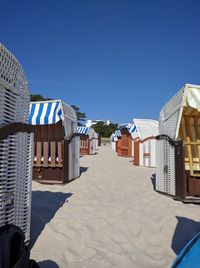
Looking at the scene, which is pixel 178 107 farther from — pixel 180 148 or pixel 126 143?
pixel 126 143

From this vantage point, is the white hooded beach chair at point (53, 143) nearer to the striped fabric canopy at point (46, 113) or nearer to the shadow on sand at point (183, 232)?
the striped fabric canopy at point (46, 113)

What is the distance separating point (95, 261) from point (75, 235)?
2.53 feet

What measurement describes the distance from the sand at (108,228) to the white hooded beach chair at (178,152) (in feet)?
1.15

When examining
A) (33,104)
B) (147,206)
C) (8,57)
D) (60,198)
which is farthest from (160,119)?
(8,57)

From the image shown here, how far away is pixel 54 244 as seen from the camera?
10.9 feet

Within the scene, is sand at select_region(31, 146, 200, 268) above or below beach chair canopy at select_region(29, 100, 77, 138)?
below

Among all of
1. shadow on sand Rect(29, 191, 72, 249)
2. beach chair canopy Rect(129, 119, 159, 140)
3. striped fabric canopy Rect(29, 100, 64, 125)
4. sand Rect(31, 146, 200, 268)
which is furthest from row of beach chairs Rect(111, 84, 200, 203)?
beach chair canopy Rect(129, 119, 159, 140)

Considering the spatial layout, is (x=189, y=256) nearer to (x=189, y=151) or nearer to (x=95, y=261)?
(x=95, y=261)

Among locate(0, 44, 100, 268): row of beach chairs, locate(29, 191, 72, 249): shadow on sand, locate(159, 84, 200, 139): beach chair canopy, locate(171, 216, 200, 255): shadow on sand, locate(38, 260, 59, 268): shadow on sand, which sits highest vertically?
locate(159, 84, 200, 139): beach chair canopy

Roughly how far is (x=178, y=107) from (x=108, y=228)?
3101 millimetres

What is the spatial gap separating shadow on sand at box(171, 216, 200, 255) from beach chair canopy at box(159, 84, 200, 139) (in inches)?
83.3

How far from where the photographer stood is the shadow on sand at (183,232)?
3387 millimetres

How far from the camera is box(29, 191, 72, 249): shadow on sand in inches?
148

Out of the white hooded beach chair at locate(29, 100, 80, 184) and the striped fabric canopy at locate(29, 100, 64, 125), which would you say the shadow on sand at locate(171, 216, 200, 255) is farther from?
the striped fabric canopy at locate(29, 100, 64, 125)
